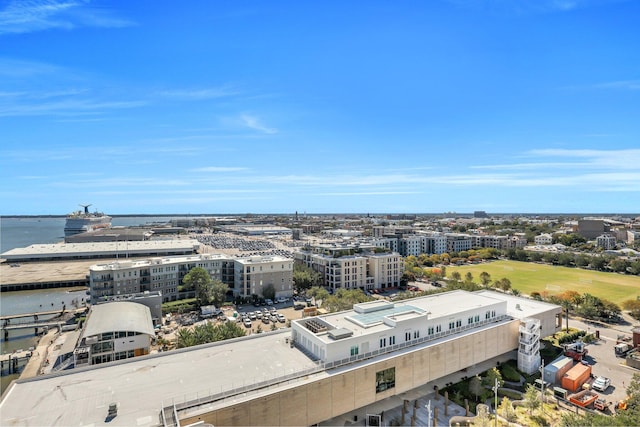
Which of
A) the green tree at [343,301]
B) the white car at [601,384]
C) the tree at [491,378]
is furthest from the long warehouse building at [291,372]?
the green tree at [343,301]

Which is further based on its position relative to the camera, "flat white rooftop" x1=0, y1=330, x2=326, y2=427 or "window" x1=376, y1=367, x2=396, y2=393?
"window" x1=376, y1=367, x2=396, y2=393

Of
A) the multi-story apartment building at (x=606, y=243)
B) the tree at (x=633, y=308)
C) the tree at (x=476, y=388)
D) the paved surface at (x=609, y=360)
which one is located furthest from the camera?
the multi-story apartment building at (x=606, y=243)

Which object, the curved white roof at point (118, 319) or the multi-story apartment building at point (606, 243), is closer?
the curved white roof at point (118, 319)

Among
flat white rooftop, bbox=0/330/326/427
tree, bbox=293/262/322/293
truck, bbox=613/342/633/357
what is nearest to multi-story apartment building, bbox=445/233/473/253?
tree, bbox=293/262/322/293

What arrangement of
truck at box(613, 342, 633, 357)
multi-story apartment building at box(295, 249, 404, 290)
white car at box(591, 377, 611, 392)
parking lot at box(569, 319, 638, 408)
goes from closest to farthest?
parking lot at box(569, 319, 638, 408), white car at box(591, 377, 611, 392), truck at box(613, 342, 633, 357), multi-story apartment building at box(295, 249, 404, 290)

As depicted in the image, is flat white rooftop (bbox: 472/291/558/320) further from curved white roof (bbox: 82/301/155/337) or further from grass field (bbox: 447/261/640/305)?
curved white roof (bbox: 82/301/155/337)

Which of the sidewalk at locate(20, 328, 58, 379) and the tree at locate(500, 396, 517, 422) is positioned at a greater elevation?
the sidewalk at locate(20, 328, 58, 379)

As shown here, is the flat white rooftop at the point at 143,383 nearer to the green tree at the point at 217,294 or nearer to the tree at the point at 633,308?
the green tree at the point at 217,294
